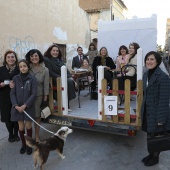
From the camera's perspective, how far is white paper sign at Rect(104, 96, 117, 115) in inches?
153

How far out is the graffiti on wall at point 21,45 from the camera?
8.60 metres

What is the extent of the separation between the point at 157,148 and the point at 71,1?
40.9 ft

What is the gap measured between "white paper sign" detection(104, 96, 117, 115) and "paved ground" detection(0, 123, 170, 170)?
2.72 ft

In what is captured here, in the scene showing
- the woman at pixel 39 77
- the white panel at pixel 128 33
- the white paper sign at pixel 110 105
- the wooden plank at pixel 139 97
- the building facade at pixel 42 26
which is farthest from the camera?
the building facade at pixel 42 26

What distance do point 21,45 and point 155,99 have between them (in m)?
6.97

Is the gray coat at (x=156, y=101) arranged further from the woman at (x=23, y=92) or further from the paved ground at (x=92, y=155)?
the woman at (x=23, y=92)

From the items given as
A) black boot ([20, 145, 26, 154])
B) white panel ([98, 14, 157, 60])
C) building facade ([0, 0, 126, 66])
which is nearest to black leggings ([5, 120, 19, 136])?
black boot ([20, 145, 26, 154])

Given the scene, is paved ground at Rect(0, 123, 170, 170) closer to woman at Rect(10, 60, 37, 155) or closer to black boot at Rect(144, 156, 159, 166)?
black boot at Rect(144, 156, 159, 166)

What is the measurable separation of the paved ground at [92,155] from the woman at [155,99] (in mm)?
767

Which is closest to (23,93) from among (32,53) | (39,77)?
(39,77)

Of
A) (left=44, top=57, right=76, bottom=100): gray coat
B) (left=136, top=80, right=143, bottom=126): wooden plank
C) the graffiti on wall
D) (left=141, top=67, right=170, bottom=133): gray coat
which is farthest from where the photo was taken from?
the graffiti on wall

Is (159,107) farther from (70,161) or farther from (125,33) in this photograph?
(125,33)

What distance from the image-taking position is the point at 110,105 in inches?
155

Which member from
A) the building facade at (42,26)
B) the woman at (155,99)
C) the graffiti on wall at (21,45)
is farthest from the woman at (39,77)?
the graffiti on wall at (21,45)
